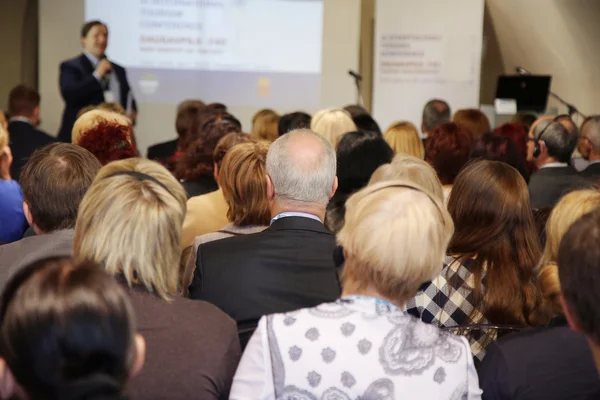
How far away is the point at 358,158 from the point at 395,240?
202 centimetres

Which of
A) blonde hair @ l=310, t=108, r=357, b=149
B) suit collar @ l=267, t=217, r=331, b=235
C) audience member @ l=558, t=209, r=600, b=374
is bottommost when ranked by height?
suit collar @ l=267, t=217, r=331, b=235

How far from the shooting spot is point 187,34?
9297mm

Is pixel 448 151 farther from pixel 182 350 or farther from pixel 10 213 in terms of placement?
pixel 182 350

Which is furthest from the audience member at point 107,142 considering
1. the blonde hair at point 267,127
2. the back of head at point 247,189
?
the blonde hair at point 267,127

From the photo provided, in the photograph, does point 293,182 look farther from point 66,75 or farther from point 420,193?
point 66,75

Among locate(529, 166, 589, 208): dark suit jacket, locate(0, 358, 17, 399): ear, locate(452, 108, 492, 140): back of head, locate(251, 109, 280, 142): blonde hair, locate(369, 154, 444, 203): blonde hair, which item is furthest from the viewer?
locate(452, 108, 492, 140): back of head

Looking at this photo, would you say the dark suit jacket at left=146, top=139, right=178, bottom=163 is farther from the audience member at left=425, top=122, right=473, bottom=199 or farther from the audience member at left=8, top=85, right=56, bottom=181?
the audience member at left=425, top=122, right=473, bottom=199

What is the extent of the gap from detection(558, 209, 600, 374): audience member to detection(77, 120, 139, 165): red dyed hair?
265 cm

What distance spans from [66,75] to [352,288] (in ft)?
21.5

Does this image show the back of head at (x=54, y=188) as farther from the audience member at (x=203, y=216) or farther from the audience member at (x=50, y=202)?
the audience member at (x=203, y=216)

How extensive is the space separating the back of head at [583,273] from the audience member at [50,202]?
1622 millimetres

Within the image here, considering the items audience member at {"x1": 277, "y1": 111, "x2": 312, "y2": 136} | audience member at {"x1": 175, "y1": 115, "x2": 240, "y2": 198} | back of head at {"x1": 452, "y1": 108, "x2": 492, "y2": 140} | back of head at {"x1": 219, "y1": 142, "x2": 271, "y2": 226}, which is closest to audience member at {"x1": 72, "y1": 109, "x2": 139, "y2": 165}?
audience member at {"x1": 175, "y1": 115, "x2": 240, "y2": 198}

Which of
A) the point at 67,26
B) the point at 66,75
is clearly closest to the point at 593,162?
the point at 66,75

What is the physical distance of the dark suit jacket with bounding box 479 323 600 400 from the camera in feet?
6.36
